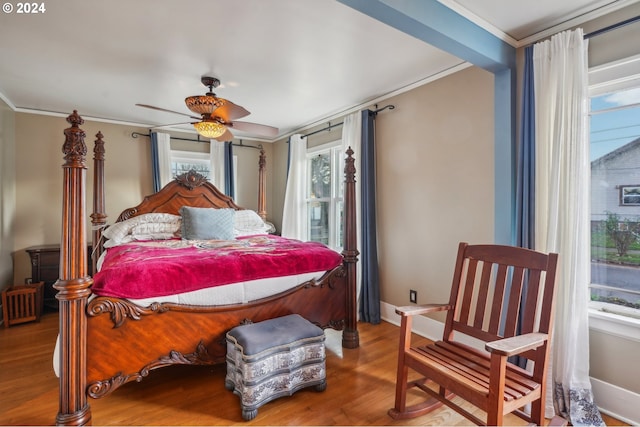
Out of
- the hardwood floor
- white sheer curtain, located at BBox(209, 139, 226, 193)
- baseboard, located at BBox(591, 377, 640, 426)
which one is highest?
white sheer curtain, located at BBox(209, 139, 226, 193)

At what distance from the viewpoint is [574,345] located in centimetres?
187

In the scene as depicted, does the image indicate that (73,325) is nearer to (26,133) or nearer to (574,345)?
(574,345)

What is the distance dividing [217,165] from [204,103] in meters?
2.33

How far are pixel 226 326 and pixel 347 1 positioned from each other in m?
2.04

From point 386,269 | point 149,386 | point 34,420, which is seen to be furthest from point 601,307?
point 34,420

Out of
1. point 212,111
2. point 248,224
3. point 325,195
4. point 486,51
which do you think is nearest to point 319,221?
point 325,195

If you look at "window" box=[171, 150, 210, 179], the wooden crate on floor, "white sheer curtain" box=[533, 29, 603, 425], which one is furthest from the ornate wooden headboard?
"white sheer curtain" box=[533, 29, 603, 425]

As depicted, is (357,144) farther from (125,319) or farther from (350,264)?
(125,319)

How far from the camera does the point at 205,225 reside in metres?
3.51

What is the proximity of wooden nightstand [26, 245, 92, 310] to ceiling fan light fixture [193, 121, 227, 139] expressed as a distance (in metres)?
2.16

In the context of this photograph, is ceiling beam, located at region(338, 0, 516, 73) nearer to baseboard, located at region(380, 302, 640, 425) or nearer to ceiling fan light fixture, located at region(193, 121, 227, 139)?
ceiling fan light fixture, located at region(193, 121, 227, 139)

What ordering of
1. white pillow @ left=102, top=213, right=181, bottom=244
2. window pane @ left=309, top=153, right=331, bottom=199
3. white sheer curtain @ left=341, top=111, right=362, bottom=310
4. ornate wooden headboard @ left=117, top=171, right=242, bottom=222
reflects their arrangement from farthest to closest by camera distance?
1. window pane @ left=309, top=153, right=331, bottom=199
2. ornate wooden headboard @ left=117, top=171, right=242, bottom=222
3. white sheer curtain @ left=341, top=111, right=362, bottom=310
4. white pillow @ left=102, top=213, right=181, bottom=244

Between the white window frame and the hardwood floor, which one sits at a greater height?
the white window frame

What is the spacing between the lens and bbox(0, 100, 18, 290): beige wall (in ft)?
11.1
